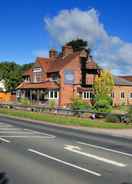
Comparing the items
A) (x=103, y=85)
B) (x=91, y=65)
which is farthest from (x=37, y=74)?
(x=103, y=85)

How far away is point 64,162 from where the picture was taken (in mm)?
12539

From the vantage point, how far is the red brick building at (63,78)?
58812 millimetres

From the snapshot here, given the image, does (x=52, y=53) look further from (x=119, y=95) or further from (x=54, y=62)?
(x=119, y=95)

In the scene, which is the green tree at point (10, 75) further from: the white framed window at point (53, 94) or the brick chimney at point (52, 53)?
the white framed window at point (53, 94)

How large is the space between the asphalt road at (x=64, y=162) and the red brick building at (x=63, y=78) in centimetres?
3993

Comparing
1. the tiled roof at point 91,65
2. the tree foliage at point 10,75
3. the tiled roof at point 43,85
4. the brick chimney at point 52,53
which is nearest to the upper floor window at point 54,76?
the tiled roof at point 43,85

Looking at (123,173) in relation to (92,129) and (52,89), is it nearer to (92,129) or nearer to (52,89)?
(92,129)

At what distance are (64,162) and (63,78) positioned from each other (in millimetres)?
46371

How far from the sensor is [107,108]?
42.7 metres

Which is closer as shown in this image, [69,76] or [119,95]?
[69,76]

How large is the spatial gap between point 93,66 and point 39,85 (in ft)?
31.5

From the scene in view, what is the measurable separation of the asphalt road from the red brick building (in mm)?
39932

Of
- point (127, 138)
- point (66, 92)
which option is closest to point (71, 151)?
point (127, 138)

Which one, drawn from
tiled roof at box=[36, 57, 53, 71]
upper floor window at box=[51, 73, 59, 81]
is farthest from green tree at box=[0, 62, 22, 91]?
upper floor window at box=[51, 73, 59, 81]
